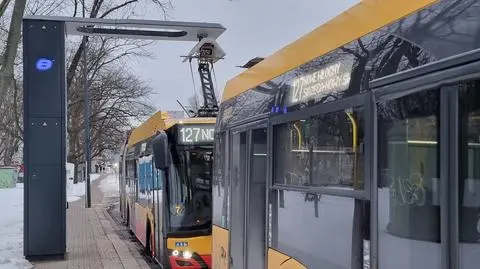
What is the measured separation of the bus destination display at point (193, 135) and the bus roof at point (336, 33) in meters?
4.33

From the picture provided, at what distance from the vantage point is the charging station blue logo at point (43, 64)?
11.9 metres

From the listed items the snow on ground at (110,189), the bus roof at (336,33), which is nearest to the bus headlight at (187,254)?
the bus roof at (336,33)

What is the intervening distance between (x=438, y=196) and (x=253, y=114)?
3.15 metres

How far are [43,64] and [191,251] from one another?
474cm

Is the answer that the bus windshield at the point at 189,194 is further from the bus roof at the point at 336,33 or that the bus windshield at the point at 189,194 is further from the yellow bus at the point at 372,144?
the yellow bus at the point at 372,144

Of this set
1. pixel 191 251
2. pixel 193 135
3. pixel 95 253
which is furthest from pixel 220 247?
pixel 95 253

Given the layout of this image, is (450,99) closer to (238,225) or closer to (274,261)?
(274,261)

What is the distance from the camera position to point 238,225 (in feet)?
20.0

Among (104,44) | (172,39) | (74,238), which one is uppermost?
(104,44)

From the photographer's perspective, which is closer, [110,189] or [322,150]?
[322,150]

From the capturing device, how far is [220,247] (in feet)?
22.8

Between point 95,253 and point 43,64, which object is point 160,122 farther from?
point 95,253

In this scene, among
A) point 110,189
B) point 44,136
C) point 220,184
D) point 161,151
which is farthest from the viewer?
point 110,189

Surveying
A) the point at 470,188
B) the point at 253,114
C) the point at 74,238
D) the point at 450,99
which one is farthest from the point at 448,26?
the point at 74,238
